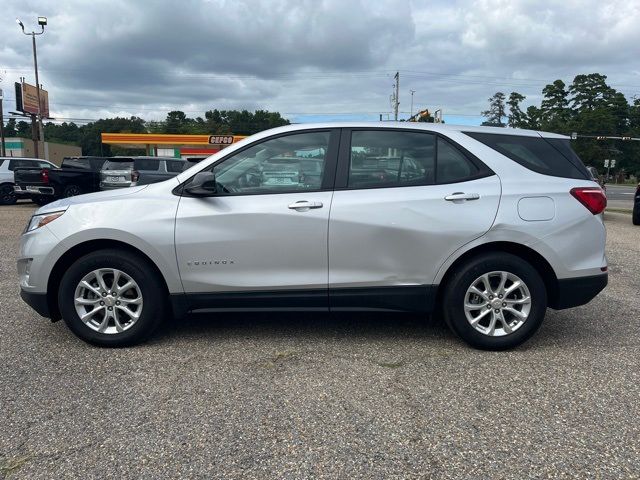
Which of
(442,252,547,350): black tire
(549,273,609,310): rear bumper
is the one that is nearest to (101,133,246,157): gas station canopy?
(442,252,547,350): black tire

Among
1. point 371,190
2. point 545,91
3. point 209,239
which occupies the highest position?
point 545,91

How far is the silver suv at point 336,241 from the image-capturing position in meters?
3.85

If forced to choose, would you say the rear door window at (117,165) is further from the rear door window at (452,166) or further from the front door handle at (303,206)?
the rear door window at (452,166)

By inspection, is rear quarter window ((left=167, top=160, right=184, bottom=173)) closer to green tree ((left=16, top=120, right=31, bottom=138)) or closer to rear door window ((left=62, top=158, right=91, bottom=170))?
rear door window ((left=62, top=158, right=91, bottom=170))

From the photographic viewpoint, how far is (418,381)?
346 cm

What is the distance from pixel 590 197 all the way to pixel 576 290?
0.73m

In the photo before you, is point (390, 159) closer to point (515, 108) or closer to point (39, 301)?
point (39, 301)

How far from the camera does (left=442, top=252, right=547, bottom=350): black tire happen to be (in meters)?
3.88

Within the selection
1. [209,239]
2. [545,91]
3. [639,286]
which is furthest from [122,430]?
[545,91]

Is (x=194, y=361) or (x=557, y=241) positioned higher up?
(x=557, y=241)

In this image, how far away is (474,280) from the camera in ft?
12.8

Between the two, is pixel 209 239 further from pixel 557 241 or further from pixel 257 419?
pixel 557 241

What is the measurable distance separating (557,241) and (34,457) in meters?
3.66

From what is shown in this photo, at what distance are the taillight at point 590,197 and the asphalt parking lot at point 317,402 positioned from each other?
113cm
